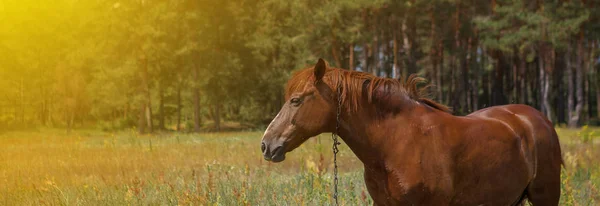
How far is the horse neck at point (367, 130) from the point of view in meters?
3.92

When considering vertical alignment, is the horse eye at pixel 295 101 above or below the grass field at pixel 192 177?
above

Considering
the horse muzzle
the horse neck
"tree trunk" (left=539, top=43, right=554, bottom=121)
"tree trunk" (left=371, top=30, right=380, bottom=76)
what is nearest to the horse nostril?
the horse muzzle

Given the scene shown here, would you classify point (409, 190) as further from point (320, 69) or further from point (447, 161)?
point (320, 69)

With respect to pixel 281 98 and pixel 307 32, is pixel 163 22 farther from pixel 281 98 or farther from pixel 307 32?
pixel 281 98

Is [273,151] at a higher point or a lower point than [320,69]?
lower

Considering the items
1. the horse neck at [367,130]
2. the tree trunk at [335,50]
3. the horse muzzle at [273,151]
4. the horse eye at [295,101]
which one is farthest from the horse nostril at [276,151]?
the tree trunk at [335,50]

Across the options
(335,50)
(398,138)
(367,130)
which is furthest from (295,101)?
(335,50)

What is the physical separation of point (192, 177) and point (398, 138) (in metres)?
5.56

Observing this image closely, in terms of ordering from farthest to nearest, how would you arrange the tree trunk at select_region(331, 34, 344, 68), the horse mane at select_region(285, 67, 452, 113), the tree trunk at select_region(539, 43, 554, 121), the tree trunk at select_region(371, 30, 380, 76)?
the tree trunk at select_region(371, 30, 380, 76), the tree trunk at select_region(331, 34, 344, 68), the tree trunk at select_region(539, 43, 554, 121), the horse mane at select_region(285, 67, 452, 113)

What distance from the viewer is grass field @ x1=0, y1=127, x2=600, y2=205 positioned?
734cm

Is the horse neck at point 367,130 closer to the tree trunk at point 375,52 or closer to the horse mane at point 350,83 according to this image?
the horse mane at point 350,83

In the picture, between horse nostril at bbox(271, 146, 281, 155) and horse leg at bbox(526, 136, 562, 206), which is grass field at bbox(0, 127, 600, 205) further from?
horse nostril at bbox(271, 146, 281, 155)

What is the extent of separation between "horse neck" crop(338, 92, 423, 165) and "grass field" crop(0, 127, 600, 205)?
2.24m

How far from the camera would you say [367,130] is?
393 cm
